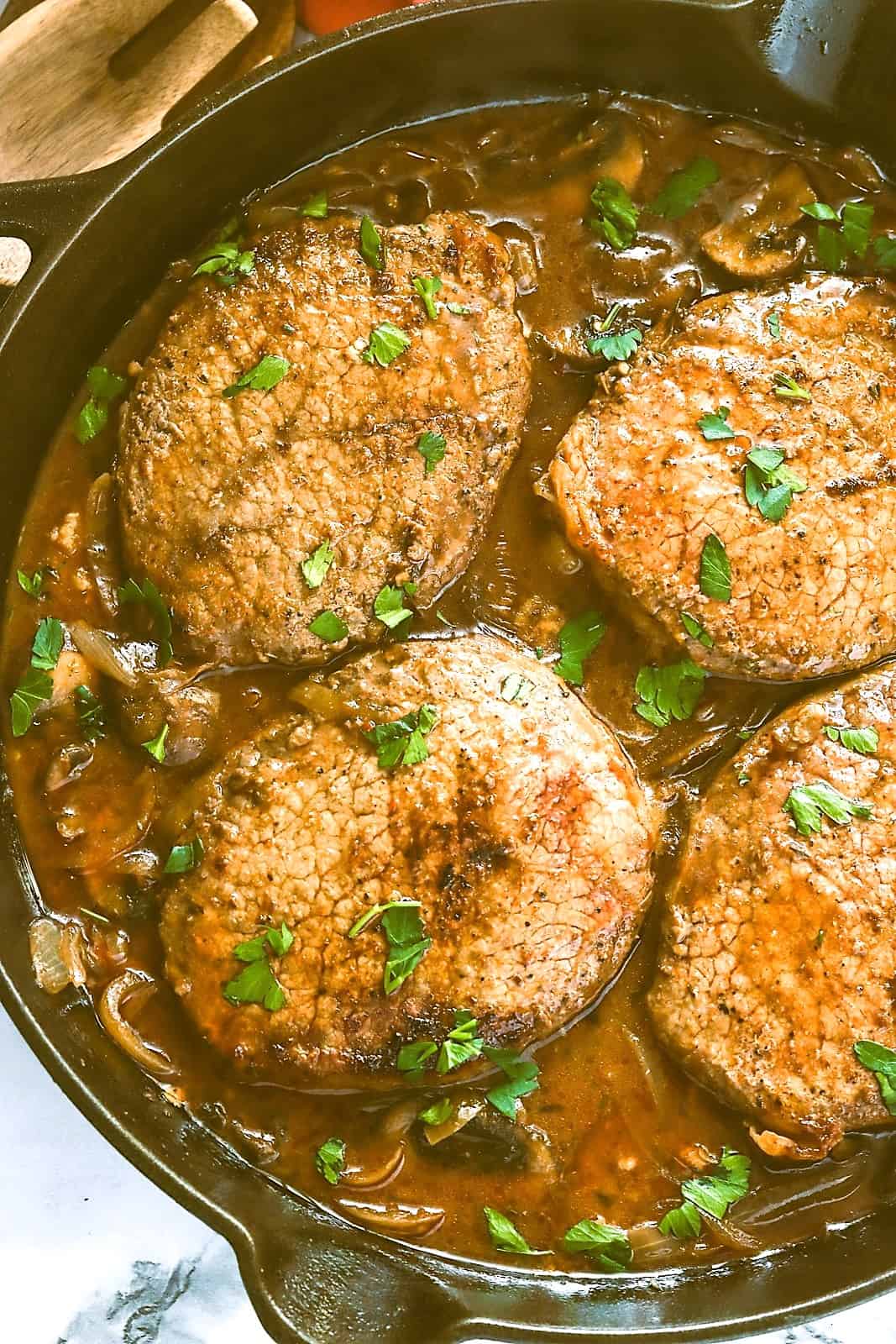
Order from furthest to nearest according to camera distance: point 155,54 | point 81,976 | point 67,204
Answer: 1. point 155,54
2. point 81,976
3. point 67,204

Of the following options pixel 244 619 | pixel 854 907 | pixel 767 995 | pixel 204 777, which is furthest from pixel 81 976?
pixel 854 907

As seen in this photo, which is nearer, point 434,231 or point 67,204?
point 67,204

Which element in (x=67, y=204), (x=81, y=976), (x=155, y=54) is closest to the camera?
(x=67, y=204)

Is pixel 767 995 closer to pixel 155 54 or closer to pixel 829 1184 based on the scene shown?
pixel 829 1184

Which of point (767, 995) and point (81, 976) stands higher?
point (81, 976)

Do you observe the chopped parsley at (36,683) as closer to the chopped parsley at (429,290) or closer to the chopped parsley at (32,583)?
the chopped parsley at (32,583)

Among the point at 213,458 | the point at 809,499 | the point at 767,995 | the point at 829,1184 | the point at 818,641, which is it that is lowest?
the point at 829,1184

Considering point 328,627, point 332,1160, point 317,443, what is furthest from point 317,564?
point 332,1160

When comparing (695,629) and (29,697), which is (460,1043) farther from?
(29,697)
